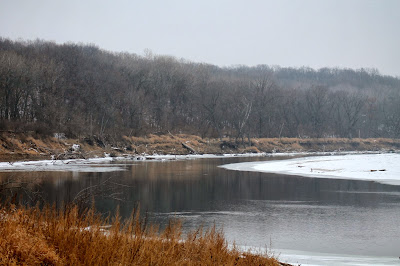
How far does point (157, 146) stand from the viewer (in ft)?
227

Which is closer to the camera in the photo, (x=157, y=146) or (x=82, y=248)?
(x=82, y=248)

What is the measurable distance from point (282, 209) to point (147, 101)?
73.1 metres

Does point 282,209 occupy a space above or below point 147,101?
below

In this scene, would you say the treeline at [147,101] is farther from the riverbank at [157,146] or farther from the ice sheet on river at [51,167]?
the ice sheet on river at [51,167]

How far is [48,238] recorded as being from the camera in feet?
22.0

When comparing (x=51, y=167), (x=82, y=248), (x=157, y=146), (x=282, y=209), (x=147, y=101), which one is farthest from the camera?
(x=147, y=101)

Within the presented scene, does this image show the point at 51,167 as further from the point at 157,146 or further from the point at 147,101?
the point at 147,101

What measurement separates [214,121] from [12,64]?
40.1 metres

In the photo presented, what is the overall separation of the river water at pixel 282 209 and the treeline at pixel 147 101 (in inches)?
1276

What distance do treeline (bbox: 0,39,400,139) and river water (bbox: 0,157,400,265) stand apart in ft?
106

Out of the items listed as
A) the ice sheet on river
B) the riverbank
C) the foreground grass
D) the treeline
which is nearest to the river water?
the foreground grass

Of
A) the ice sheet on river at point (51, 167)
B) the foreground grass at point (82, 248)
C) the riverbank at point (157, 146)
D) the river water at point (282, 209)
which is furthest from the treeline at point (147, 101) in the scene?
the foreground grass at point (82, 248)

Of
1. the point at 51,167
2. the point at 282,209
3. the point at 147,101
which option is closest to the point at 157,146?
the point at 147,101

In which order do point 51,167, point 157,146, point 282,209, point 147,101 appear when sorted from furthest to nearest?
1. point 147,101
2. point 157,146
3. point 51,167
4. point 282,209
